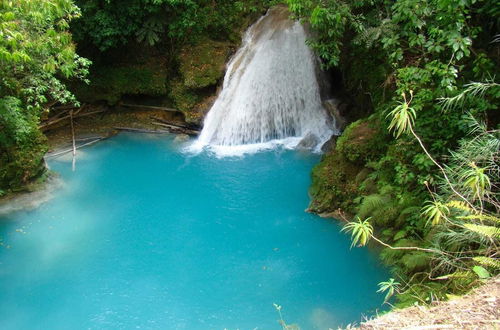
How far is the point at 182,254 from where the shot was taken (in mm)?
7938

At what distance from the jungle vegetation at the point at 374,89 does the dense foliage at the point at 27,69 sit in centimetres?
3

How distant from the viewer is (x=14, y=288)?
7285 millimetres

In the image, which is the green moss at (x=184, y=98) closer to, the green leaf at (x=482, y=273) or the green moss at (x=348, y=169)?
the green moss at (x=348, y=169)

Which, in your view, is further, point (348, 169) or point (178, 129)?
point (178, 129)

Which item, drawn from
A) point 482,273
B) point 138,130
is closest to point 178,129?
point 138,130

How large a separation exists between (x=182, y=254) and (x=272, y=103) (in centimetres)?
554

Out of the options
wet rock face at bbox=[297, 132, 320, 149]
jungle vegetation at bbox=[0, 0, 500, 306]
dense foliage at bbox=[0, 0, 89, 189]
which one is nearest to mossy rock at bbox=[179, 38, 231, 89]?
jungle vegetation at bbox=[0, 0, 500, 306]

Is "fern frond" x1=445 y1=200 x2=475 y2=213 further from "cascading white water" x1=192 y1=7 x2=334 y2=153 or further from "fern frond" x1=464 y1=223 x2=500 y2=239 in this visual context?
"cascading white water" x1=192 y1=7 x2=334 y2=153

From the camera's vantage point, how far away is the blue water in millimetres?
6727

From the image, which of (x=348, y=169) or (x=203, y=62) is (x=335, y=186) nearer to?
(x=348, y=169)

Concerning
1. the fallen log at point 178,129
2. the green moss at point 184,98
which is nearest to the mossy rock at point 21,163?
the fallen log at point 178,129

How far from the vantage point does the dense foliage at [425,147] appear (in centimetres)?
477

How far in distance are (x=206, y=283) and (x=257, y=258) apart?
1.06 m

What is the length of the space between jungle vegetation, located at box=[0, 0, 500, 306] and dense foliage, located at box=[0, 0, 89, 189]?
3 centimetres
